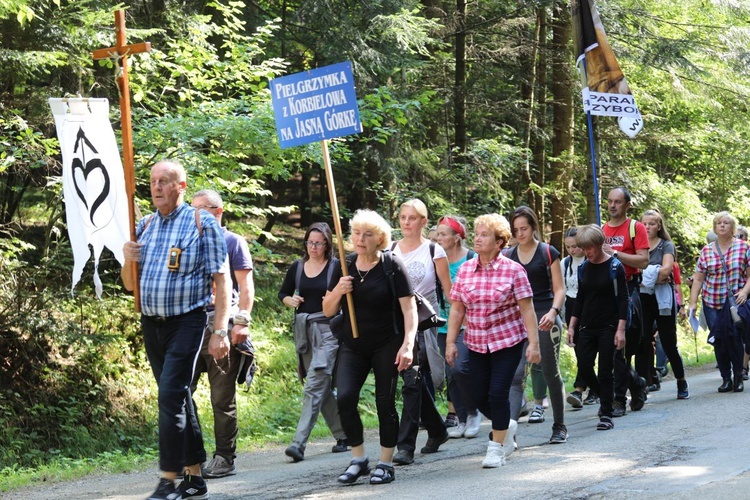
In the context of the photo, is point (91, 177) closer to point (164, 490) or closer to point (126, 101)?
point (126, 101)

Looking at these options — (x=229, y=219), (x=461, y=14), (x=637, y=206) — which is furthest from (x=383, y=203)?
(x=637, y=206)

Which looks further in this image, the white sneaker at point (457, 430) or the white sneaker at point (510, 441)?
the white sneaker at point (457, 430)

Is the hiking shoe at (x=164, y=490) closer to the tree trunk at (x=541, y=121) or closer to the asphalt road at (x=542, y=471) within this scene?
the asphalt road at (x=542, y=471)

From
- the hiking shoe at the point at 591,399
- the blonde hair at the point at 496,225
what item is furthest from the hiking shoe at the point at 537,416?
the blonde hair at the point at 496,225

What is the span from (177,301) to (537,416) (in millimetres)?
4998

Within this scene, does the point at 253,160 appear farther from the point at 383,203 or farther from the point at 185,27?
the point at 383,203

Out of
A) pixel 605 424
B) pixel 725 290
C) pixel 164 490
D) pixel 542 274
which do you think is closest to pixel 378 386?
pixel 164 490

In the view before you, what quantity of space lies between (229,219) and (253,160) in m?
5.24

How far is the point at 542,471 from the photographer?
7125 mm

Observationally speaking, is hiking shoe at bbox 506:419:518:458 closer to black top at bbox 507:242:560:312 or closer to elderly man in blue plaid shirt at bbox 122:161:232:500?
black top at bbox 507:242:560:312

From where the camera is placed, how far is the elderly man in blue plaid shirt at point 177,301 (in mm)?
6086

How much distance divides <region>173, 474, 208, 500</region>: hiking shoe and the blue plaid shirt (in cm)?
115

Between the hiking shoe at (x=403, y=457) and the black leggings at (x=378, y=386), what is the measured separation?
2.40 feet

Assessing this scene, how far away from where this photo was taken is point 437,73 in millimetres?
20469
